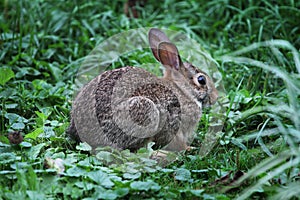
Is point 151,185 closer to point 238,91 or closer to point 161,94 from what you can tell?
point 161,94

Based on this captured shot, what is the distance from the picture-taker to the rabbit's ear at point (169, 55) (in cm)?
518

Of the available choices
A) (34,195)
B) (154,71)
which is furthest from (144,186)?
(154,71)

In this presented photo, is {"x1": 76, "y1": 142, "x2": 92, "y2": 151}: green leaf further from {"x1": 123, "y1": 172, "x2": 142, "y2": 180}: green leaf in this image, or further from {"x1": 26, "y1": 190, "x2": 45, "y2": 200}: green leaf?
{"x1": 26, "y1": 190, "x2": 45, "y2": 200}: green leaf

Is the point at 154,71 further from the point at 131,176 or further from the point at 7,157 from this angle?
the point at 7,157

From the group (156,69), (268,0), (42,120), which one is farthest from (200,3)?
(42,120)

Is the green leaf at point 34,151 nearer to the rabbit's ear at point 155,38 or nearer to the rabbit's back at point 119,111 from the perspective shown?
the rabbit's back at point 119,111

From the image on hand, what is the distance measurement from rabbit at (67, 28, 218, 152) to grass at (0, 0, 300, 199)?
17 centimetres

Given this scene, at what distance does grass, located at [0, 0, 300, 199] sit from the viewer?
143 inches

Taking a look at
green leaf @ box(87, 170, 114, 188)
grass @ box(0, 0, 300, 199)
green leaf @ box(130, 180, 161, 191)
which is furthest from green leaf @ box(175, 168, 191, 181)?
green leaf @ box(87, 170, 114, 188)

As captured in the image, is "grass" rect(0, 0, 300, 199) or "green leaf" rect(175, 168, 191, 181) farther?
"green leaf" rect(175, 168, 191, 181)

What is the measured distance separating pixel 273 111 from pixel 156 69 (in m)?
2.01

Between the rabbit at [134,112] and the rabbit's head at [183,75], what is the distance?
3 cm

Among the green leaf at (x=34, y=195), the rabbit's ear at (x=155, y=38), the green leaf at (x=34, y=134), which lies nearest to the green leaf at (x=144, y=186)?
the green leaf at (x=34, y=195)

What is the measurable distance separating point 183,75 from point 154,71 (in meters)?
0.79
